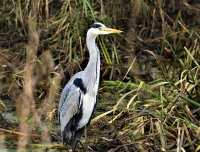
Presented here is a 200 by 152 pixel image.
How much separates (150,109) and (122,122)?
0.24 m

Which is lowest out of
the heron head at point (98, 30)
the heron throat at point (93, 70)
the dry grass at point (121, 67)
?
the dry grass at point (121, 67)

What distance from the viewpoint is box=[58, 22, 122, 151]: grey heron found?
4.12m

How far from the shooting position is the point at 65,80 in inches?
222

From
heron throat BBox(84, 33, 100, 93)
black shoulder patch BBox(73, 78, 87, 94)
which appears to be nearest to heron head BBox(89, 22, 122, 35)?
heron throat BBox(84, 33, 100, 93)

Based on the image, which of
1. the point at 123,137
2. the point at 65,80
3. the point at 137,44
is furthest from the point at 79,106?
the point at 137,44

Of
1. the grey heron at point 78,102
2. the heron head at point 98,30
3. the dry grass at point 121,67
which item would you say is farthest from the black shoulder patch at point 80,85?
the heron head at point 98,30

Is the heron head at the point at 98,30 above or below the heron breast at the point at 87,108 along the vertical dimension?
above

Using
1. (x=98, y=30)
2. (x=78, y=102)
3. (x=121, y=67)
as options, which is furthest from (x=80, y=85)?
(x=121, y=67)

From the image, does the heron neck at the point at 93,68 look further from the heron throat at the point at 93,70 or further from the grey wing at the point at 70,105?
the grey wing at the point at 70,105

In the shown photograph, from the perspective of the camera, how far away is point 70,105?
414cm

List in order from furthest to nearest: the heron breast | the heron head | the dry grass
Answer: the heron head → the dry grass → the heron breast

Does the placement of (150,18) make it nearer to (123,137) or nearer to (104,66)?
(104,66)

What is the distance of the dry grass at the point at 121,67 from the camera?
4250mm

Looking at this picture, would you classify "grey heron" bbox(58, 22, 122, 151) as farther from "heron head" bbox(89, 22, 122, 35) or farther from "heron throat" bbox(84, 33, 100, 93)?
"heron head" bbox(89, 22, 122, 35)
